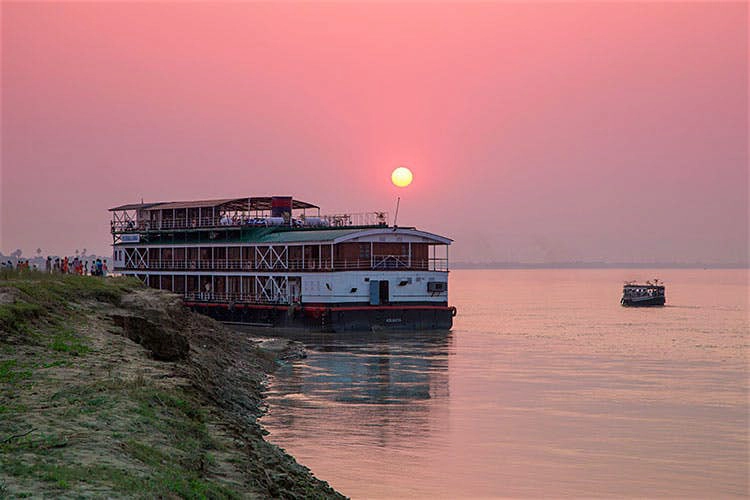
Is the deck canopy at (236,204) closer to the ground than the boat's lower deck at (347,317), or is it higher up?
higher up

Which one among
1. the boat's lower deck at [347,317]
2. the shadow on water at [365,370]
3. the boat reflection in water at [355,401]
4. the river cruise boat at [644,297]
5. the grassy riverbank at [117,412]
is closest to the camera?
the grassy riverbank at [117,412]

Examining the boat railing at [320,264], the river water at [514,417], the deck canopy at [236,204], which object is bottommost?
the river water at [514,417]

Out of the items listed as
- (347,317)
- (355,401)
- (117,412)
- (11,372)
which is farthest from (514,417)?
(347,317)

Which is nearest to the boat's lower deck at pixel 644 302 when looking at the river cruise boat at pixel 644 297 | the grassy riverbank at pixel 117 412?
the river cruise boat at pixel 644 297

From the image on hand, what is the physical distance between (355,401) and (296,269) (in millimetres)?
36787

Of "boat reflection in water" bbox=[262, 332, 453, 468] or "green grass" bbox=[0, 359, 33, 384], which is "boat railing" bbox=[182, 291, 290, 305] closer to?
"boat reflection in water" bbox=[262, 332, 453, 468]

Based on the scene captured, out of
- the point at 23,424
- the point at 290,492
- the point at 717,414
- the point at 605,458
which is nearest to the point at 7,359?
the point at 23,424

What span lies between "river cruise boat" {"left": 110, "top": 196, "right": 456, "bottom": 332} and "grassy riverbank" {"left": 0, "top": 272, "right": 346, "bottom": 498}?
3332cm

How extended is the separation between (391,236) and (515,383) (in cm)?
3098

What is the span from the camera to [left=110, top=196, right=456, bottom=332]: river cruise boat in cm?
7169

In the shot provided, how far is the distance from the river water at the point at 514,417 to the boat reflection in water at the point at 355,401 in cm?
8

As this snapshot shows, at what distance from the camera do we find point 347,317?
70562mm

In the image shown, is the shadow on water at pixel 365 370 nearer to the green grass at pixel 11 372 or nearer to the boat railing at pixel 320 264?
the boat railing at pixel 320 264

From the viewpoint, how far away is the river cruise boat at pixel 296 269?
2822 inches
